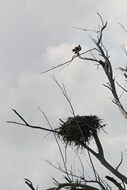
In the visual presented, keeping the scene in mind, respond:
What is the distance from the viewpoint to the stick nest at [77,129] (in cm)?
1009

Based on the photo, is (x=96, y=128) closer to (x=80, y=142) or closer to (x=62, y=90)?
(x=80, y=142)

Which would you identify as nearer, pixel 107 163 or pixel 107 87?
pixel 107 87

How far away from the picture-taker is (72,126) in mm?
10109

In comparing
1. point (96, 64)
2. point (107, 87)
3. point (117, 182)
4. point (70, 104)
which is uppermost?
point (96, 64)

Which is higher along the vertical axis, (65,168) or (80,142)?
(80,142)

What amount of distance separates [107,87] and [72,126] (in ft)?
5.53

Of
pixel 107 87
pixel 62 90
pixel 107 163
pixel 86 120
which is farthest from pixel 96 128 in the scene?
pixel 62 90

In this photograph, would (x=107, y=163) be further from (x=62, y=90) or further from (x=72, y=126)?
(x=62, y=90)

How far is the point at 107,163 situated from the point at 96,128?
1.35 metres

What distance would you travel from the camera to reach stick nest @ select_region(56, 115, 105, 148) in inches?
397

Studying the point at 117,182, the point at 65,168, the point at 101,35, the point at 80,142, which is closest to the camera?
the point at 65,168

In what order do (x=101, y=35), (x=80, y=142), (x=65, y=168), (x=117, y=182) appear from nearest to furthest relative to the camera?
(x=65, y=168)
(x=117, y=182)
(x=101, y=35)
(x=80, y=142)

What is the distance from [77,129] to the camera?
10.1 meters

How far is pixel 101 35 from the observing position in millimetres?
9055
